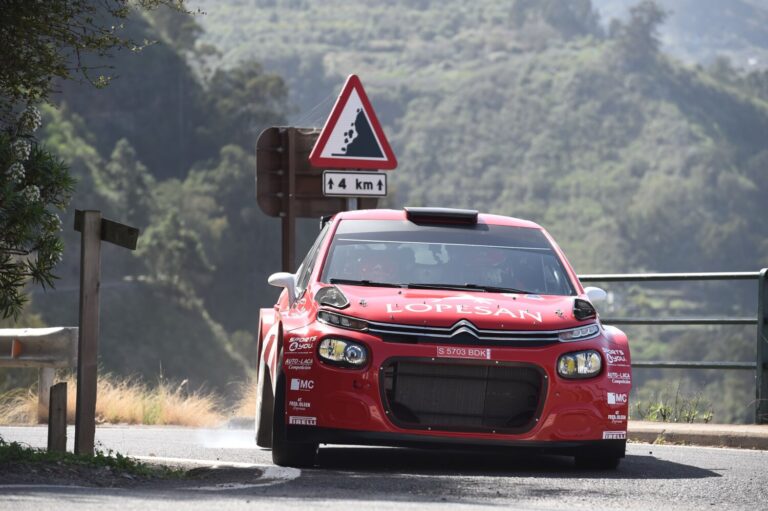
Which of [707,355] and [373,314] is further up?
[373,314]

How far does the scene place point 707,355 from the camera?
5699 inches

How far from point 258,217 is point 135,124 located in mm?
23889

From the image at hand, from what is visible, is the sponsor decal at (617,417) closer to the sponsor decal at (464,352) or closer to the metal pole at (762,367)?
the sponsor decal at (464,352)

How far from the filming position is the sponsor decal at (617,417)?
9.02 m

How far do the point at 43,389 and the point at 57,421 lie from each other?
576 cm

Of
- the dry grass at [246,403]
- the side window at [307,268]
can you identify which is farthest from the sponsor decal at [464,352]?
the dry grass at [246,403]

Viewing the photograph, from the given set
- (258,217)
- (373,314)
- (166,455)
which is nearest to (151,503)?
(373,314)

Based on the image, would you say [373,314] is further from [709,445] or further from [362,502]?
[709,445]

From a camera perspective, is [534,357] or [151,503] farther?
[534,357]

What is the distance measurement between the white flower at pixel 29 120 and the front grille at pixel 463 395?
9.84 feet

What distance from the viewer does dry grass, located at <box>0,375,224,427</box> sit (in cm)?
1595

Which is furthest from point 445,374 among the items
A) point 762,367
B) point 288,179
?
point 288,179

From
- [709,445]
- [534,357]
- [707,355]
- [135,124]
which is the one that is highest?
[135,124]

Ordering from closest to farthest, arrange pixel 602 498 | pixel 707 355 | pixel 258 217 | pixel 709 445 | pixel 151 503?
pixel 151 503
pixel 602 498
pixel 709 445
pixel 258 217
pixel 707 355
